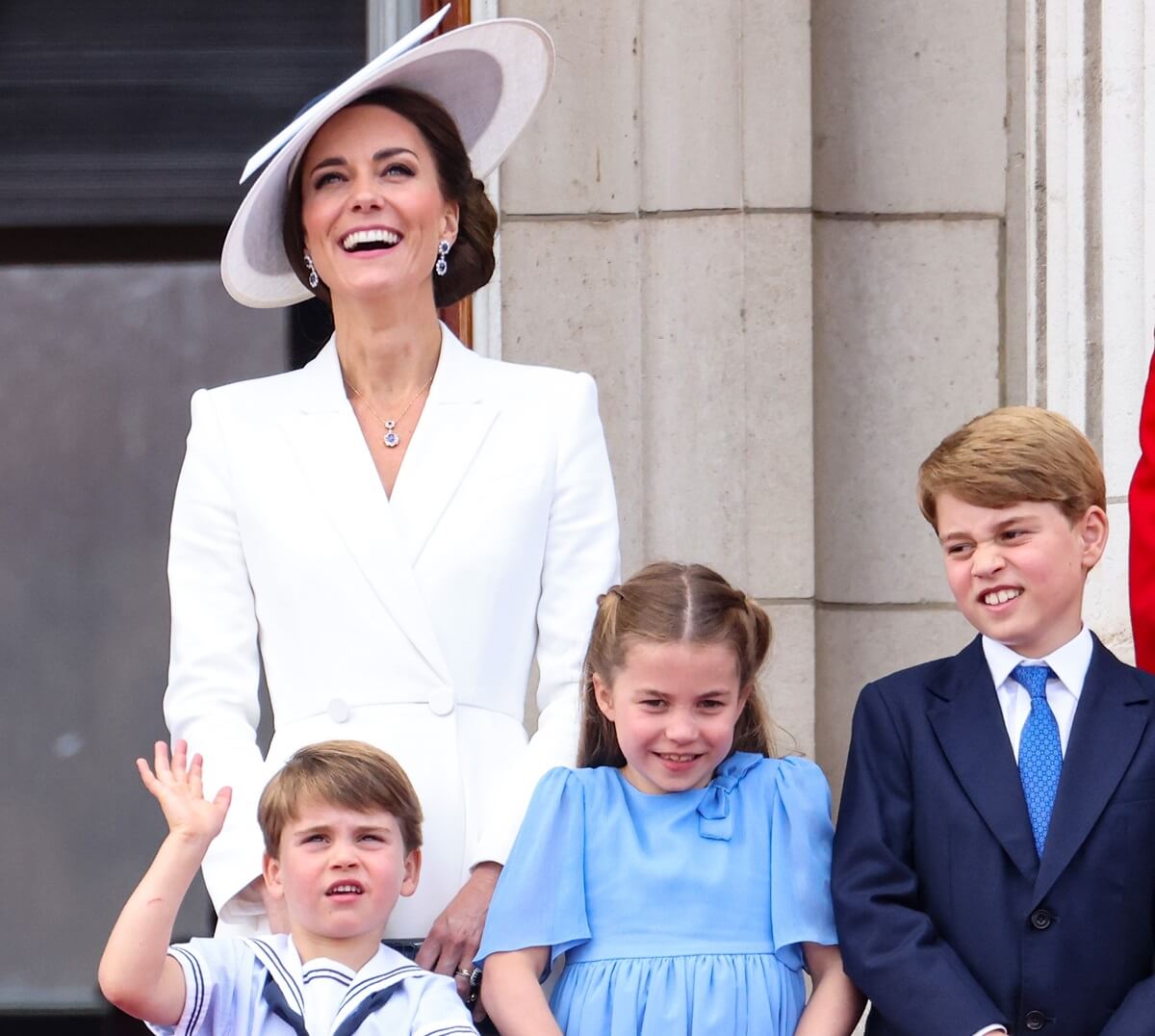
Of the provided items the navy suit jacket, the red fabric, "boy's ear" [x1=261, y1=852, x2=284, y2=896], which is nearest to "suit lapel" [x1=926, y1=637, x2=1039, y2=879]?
the navy suit jacket

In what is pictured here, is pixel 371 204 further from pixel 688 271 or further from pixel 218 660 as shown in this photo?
pixel 688 271

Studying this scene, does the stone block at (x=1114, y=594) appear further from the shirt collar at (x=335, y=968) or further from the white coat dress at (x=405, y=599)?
the shirt collar at (x=335, y=968)

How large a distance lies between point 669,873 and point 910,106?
2547 mm

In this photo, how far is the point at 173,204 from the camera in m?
4.72

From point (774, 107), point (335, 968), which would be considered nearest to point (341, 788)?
point (335, 968)

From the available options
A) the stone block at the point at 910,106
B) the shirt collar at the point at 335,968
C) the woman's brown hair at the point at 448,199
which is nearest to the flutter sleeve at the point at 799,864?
the shirt collar at the point at 335,968

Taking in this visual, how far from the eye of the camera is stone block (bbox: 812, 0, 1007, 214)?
4.54m

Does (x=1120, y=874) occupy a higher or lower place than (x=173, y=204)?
lower

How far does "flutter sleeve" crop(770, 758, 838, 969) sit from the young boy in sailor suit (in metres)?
0.40

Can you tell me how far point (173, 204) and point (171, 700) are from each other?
2342mm

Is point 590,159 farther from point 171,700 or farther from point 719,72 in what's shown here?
point 171,700

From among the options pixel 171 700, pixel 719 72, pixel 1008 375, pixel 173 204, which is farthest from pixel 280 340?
pixel 171 700

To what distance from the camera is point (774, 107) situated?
439cm

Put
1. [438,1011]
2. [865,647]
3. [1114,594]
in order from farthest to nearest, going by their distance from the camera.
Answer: [865,647] < [1114,594] < [438,1011]
